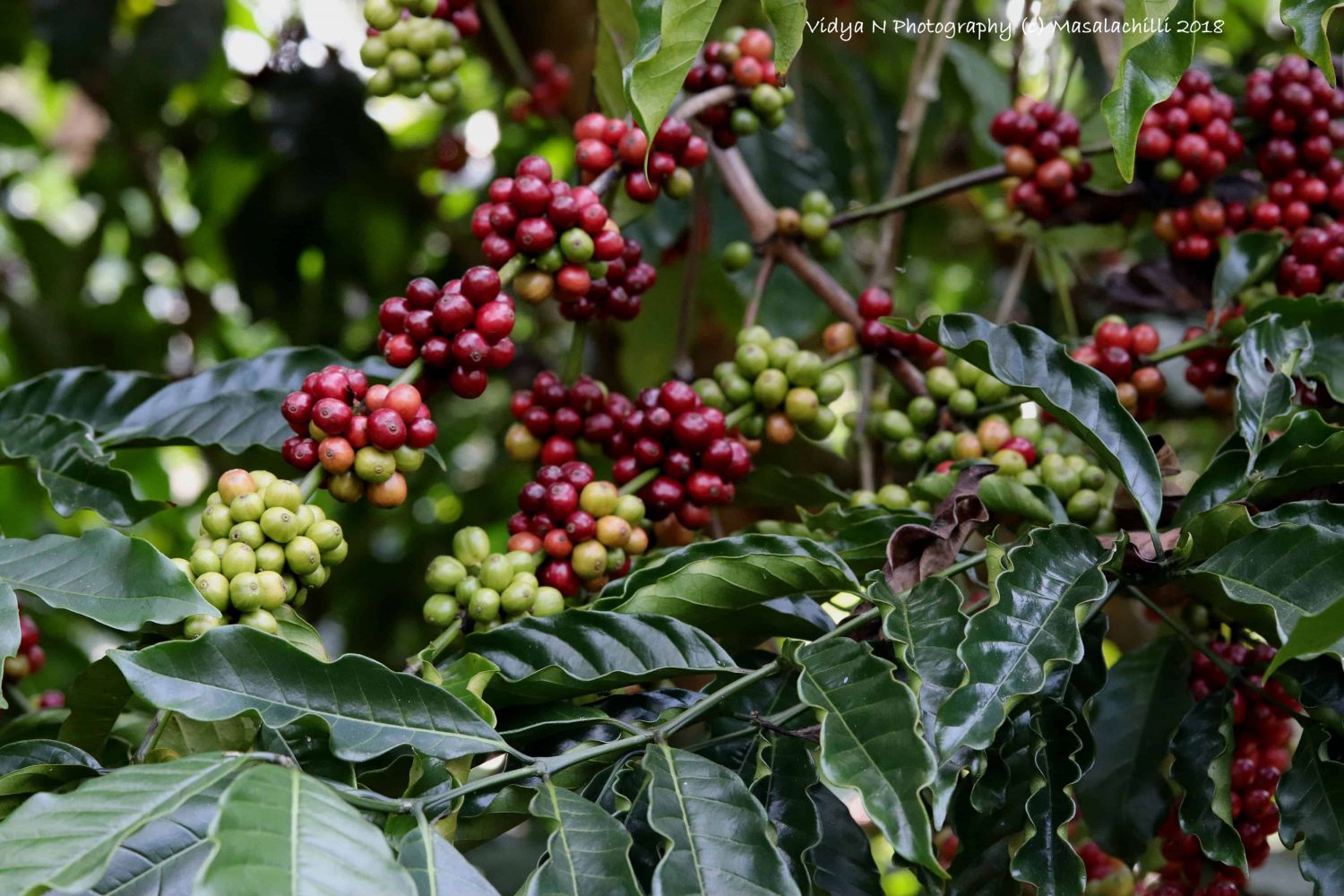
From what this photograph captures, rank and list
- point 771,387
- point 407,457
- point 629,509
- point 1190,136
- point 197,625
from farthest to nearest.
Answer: point 1190,136
point 771,387
point 629,509
point 407,457
point 197,625

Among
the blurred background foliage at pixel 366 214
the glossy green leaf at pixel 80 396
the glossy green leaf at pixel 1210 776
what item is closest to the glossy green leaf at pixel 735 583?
the glossy green leaf at pixel 1210 776

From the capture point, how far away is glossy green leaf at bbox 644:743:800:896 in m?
0.66

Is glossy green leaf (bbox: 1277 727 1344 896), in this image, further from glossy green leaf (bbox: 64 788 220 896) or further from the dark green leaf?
glossy green leaf (bbox: 64 788 220 896)

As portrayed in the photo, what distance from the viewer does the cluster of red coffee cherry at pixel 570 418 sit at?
110 centimetres

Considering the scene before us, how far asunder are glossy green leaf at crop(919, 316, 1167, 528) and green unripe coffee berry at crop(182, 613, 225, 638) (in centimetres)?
57

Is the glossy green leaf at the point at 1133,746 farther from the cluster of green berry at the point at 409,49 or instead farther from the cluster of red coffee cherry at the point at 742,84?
the cluster of green berry at the point at 409,49

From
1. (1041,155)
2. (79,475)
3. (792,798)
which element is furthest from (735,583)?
(1041,155)

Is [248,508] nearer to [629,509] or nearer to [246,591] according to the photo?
[246,591]

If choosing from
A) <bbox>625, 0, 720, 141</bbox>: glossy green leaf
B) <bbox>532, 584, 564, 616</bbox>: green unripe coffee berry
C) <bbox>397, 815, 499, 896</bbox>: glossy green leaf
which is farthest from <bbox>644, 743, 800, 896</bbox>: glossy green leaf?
<bbox>625, 0, 720, 141</bbox>: glossy green leaf

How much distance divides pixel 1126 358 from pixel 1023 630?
55cm

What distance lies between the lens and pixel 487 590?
0.93 m

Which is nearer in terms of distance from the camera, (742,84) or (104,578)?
(104,578)

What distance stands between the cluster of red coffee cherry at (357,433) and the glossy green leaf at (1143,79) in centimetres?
54

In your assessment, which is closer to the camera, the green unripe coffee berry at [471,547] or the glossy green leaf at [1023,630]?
the glossy green leaf at [1023,630]
